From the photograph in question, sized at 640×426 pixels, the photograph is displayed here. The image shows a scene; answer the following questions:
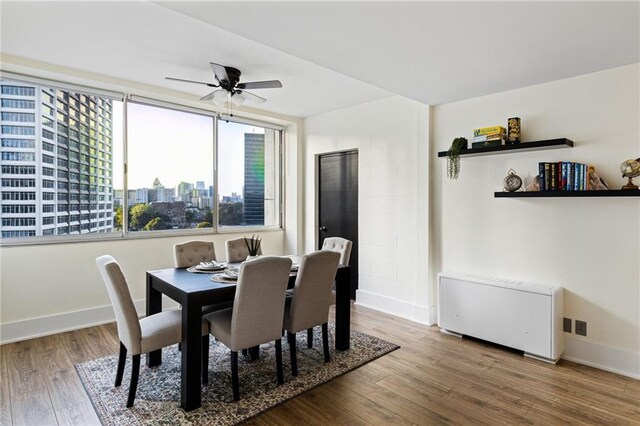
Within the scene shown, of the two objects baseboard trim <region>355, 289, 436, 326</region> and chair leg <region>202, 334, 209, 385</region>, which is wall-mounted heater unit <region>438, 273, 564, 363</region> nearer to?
baseboard trim <region>355, 289, 436, 326</region>

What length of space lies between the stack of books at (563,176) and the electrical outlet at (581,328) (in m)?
1.18

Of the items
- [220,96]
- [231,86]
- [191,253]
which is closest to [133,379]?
[191,253]

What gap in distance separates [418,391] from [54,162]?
418 cm

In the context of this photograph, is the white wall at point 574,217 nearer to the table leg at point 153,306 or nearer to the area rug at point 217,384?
the area rug at point 217,384

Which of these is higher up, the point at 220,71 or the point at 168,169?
the point at 220,71

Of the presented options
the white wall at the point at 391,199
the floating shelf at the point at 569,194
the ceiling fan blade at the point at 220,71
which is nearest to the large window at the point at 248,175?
the white wall at the point at 391,199

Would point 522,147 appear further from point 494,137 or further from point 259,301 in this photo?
point 259,301

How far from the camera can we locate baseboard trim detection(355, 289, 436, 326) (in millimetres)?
3977

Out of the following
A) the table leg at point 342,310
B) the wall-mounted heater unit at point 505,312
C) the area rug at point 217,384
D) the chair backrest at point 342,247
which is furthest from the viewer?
the chair backrest at point 342,247

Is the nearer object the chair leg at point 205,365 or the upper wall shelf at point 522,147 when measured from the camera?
the chair leg at point 205,365

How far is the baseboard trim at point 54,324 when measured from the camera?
338 cm

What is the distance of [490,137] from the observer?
3.38 m

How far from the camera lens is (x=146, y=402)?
234cm

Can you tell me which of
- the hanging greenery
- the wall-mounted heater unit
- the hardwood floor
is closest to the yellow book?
the hanging greenery
